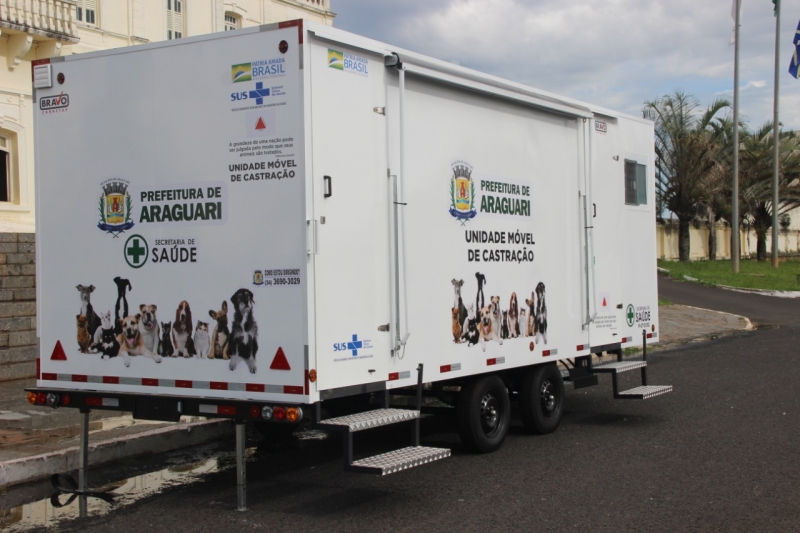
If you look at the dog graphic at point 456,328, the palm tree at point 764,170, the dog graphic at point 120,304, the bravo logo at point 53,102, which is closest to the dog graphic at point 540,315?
the dog graphic at point 456,328

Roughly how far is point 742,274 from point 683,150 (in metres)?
5.73

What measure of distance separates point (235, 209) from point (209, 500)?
2.33 m

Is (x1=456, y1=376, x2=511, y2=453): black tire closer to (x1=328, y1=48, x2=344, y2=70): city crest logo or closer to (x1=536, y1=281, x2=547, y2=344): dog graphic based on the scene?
(x1=536, y1=281, x2=547, y2=344): dog graphic

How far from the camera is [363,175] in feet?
24.0

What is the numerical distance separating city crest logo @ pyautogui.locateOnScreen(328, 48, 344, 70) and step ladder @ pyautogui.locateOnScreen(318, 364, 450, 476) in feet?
8.72

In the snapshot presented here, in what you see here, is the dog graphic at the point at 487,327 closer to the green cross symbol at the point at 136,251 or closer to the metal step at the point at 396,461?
the metal step at the point at 396,461

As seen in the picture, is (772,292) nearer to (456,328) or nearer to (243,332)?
(456,328)

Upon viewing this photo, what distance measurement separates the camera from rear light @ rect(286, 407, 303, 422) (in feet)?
21.5

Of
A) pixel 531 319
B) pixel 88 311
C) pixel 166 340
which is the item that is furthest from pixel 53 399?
pixel 531 319

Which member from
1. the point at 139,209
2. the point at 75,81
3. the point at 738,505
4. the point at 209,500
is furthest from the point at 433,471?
the point at 75,81

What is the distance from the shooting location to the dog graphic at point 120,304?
7422 millimetres

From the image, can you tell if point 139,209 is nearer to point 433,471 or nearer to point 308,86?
point 308,86

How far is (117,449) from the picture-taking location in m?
8.72

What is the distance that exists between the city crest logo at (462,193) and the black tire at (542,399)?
2.07 meters
